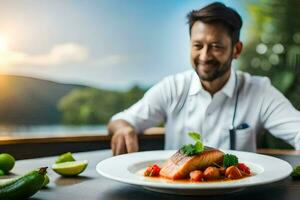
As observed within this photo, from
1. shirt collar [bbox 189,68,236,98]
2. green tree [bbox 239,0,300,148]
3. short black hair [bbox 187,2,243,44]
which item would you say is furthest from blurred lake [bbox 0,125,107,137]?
green tree [bbox 239,0,300,148]

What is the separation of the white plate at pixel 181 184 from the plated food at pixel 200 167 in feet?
0.18

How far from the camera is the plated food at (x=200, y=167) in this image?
1.18 m

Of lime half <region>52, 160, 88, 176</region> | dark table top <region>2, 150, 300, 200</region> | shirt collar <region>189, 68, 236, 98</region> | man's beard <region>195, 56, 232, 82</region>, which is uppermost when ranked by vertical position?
man's beard <region>195, 56, 232, 82</region>

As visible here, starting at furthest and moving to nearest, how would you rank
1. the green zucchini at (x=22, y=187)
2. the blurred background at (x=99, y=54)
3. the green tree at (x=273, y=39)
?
1. the green tree at (x=273, y=39)
2. the blurred background at (x=99, y=54)
3. the green zucchini at (x=22, y=187)

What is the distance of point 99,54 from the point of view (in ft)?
10.9

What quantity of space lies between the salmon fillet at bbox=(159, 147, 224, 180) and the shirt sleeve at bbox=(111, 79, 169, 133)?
1.09m

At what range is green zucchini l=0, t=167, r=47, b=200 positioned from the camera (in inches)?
39.4

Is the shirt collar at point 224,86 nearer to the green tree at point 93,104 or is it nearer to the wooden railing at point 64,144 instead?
the wooden railing at point 64,144

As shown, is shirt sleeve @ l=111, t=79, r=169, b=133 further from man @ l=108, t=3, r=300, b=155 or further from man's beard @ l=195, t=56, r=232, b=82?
man's beard @ l=195, t=56, r=232, b=82

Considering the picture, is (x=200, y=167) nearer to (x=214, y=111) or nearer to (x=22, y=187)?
(x=22, y=187)

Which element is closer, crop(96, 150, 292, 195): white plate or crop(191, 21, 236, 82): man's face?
crop(96, 150, 292, 195): white plate

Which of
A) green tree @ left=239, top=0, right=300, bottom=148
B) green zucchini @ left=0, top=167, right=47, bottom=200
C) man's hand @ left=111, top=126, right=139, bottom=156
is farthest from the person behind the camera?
green tree @ left=239, top=0, right=300, bottom=148

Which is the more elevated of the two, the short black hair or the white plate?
the short black hair

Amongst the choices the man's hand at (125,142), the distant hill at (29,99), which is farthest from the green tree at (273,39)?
the man's hand at (125,142)
